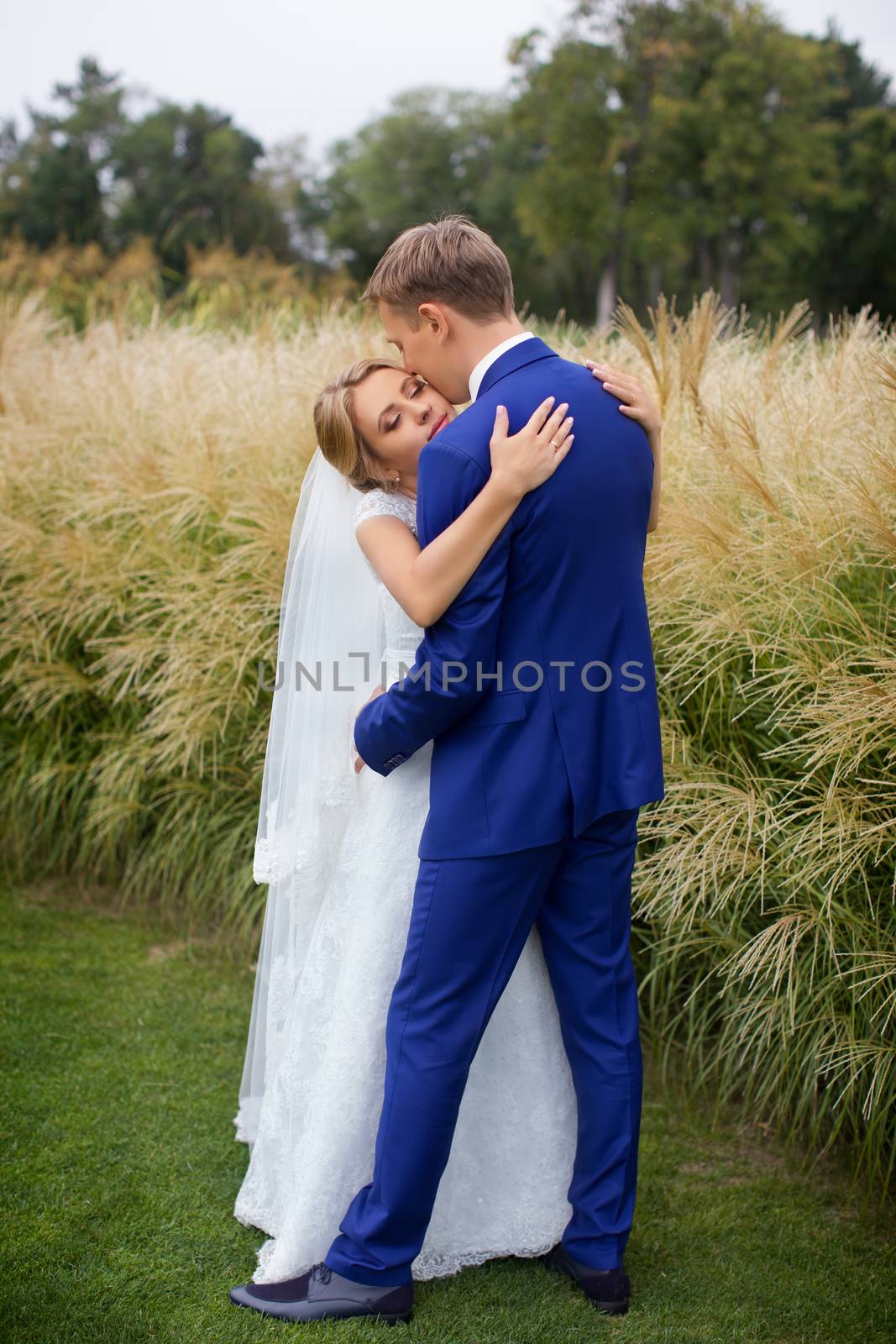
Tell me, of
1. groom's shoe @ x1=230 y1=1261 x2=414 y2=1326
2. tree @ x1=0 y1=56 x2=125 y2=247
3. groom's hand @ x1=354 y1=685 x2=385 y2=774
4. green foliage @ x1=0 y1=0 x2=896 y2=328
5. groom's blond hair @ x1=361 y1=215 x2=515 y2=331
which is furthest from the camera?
tree @ x1=0 y1=56 x2=125 y2=247

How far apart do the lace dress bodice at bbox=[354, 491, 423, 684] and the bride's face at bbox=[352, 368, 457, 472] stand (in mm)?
79

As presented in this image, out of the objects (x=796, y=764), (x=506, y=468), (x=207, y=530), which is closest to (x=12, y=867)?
(x=207, y=530)

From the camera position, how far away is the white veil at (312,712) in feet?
7.03

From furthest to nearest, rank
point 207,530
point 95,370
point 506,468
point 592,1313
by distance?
point 95,370, point 207,530, point 592,1313, point 506,468

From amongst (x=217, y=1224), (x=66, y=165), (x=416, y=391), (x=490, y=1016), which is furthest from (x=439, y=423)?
(x=66, y=165)

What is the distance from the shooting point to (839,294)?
32.9 meters

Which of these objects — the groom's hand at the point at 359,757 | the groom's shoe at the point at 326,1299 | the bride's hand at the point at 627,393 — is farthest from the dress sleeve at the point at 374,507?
the groom's shoe at the point at 326,1299

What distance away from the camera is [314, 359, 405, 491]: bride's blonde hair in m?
2.00

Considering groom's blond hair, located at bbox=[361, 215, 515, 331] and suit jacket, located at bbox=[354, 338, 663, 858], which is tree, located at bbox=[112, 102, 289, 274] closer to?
groom's blond hair, located at bbox=[361, 215, 515, 331]

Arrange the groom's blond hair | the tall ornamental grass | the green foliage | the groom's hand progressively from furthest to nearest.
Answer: the green foliage → the tall ornamental grass → the groom's hand → the groom's blond hair

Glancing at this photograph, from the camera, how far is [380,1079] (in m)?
2.01

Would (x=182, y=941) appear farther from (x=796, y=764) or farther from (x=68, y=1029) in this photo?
(x=796, y=764)

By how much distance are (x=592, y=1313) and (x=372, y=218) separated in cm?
4151

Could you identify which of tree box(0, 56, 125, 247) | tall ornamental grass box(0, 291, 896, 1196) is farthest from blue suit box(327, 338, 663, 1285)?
tree box(0, 56, 125, 247)
